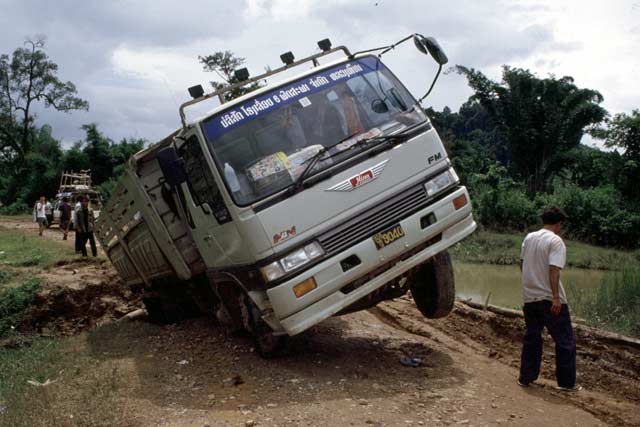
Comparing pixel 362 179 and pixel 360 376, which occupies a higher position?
pixel 362 179

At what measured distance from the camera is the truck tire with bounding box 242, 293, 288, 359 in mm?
6180

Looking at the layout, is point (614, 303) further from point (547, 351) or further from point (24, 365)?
point (24, 365)

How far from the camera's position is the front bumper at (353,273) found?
5.24 meters

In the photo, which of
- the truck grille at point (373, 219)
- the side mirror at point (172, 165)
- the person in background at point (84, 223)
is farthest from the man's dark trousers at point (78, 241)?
the truck grille at point (373, 219)

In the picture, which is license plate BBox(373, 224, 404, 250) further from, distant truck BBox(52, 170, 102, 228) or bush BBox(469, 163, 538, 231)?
bush BBox(469, 163, 538, 231)

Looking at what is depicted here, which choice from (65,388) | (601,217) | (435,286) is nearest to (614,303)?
(435,286)

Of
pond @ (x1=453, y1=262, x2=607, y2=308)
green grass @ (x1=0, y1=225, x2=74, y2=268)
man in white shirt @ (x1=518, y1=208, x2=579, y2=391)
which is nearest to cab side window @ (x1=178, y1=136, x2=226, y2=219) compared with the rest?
man in white shirt @ (x1=518, y1=208, x2=579, y2=391)

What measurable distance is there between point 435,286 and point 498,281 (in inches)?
445

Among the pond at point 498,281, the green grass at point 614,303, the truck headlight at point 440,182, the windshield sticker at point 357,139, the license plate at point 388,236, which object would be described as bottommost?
the pond at point 498,281

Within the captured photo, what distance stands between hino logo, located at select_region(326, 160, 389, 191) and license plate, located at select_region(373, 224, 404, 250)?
43cm

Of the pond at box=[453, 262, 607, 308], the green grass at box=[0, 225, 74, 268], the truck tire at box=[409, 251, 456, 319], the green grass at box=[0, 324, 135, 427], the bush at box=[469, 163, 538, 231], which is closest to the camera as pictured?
the green grass at box=[0, 324, 135, 427]

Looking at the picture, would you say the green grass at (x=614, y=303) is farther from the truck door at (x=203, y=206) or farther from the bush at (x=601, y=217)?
the bush at (x=601, y=217)

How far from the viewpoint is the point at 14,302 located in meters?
10.1

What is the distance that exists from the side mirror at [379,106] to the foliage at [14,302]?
6730 millimetres
